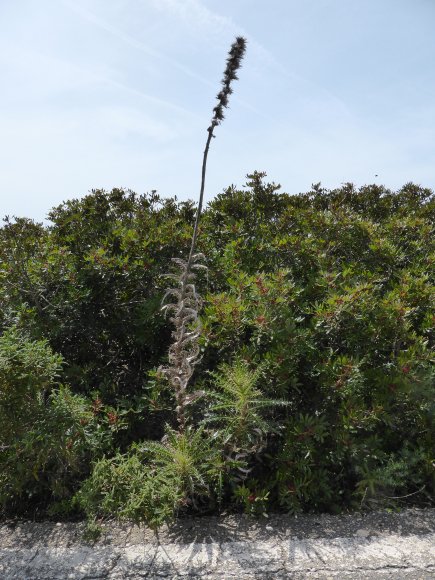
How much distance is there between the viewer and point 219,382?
299cm

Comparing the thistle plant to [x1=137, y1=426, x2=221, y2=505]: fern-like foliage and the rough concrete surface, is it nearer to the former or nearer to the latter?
[x1=137, y1=426, x2=221, y2=505]: fern-like foliage

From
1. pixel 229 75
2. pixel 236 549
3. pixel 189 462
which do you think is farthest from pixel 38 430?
pixel 229 75

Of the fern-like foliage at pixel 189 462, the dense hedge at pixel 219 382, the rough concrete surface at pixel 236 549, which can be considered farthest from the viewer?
the dense hedge at pixel 219 382

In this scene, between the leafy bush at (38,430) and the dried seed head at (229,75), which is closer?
the dried seed head at (229,75)

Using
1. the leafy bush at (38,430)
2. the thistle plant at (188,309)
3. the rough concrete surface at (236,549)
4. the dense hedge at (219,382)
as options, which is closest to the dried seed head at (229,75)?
the thistle plant at (188,309)

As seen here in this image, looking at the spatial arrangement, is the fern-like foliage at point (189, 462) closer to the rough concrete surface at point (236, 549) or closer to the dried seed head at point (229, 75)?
the rough concrete surface at point (236, 549)

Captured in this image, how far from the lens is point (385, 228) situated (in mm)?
4914

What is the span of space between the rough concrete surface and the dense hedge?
13cm

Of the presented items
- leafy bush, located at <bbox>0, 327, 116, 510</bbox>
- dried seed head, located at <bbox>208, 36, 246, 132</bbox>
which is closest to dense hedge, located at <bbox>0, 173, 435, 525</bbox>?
leafy bush, located at <bbox>0, 327, 116, 510</bbox>

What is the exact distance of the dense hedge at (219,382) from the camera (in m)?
2.81

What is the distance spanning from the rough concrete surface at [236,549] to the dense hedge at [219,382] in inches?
5.1

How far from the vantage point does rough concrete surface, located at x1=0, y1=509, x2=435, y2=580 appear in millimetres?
2396

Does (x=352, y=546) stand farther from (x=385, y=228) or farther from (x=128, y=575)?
(x=385, y=228)

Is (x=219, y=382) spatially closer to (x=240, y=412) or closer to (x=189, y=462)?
(x=240, y=412)
